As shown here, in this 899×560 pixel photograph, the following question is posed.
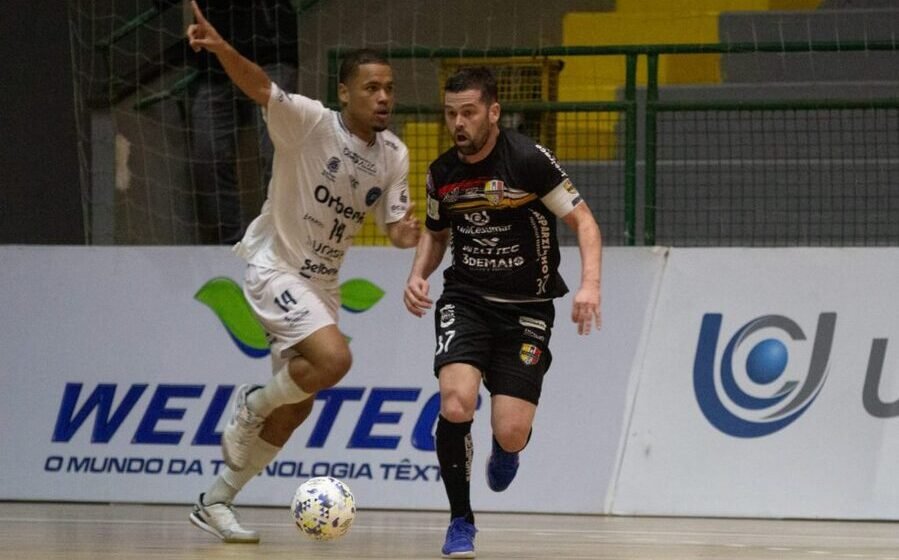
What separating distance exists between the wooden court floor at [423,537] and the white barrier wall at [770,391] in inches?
8.4

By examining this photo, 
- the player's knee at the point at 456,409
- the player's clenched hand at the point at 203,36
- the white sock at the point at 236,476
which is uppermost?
the player's clenched hand at the point at 203,36

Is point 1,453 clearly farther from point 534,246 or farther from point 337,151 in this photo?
point 534,246

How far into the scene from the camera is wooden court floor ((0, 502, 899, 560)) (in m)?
6.91

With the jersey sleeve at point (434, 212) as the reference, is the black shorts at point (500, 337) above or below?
below

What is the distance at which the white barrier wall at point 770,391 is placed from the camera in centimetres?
938

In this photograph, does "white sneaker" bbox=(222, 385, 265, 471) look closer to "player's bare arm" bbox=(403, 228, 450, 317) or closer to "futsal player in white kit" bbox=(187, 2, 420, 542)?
"futsal player in white kit" bbox=(187, 2, 420, 542)

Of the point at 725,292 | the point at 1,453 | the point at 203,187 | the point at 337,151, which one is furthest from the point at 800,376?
the point at 1,453

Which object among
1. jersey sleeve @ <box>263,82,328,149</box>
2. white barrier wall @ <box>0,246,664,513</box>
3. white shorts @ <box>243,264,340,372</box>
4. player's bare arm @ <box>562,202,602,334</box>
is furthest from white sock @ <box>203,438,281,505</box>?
white barrier wall @ <box>0,246,664,513</box>

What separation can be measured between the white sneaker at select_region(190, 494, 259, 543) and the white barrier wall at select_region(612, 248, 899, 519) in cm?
276

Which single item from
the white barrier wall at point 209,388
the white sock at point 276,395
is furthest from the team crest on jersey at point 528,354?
the white barrier wall at point 209,388

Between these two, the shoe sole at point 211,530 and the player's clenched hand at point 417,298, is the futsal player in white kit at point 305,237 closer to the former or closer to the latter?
the shoe sole at point 211,530

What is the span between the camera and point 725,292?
9.59 metres

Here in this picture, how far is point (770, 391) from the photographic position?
9484 millimetres

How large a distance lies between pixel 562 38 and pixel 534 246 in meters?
5.81
